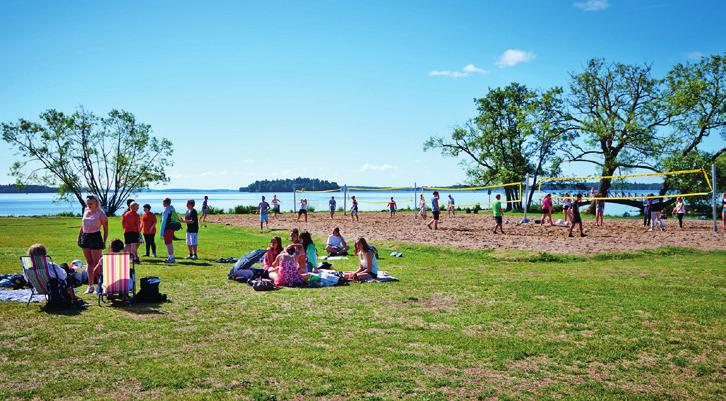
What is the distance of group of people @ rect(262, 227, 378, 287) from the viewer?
10.0 m

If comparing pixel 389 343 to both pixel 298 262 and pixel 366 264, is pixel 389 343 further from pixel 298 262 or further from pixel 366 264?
pixel 298 262

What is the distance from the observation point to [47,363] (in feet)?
17.6

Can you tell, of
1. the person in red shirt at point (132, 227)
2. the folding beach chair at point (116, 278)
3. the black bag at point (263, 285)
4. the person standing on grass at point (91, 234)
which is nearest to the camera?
the folding beach chair at point (116, 278)

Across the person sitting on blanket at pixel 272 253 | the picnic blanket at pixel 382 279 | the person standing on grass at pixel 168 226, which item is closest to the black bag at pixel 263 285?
the person sitting on blanket at pixel 272 253

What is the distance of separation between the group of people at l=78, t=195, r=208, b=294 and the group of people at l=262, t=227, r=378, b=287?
2.73 meters

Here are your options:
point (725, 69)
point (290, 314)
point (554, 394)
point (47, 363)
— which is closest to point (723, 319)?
point (554, 394)

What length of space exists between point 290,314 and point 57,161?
46.0 metres

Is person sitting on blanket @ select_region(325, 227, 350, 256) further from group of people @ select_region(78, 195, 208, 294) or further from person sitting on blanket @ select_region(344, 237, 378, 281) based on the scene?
person sitting on blanket @ select_region(344, 237, 378, 281)

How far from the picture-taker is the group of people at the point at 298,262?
32.9 feet

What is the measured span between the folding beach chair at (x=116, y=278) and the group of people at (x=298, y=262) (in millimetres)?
2638

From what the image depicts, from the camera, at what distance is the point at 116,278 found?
8.28 metres

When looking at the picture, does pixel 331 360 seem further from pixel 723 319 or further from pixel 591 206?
pixel 591 206

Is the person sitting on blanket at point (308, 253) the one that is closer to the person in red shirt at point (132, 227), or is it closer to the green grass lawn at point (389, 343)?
the green grass lawn at point (389, 343)

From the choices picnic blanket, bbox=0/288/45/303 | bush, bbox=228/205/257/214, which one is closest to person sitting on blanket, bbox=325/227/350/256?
picnic blanket, bbox=0/288/45/303
